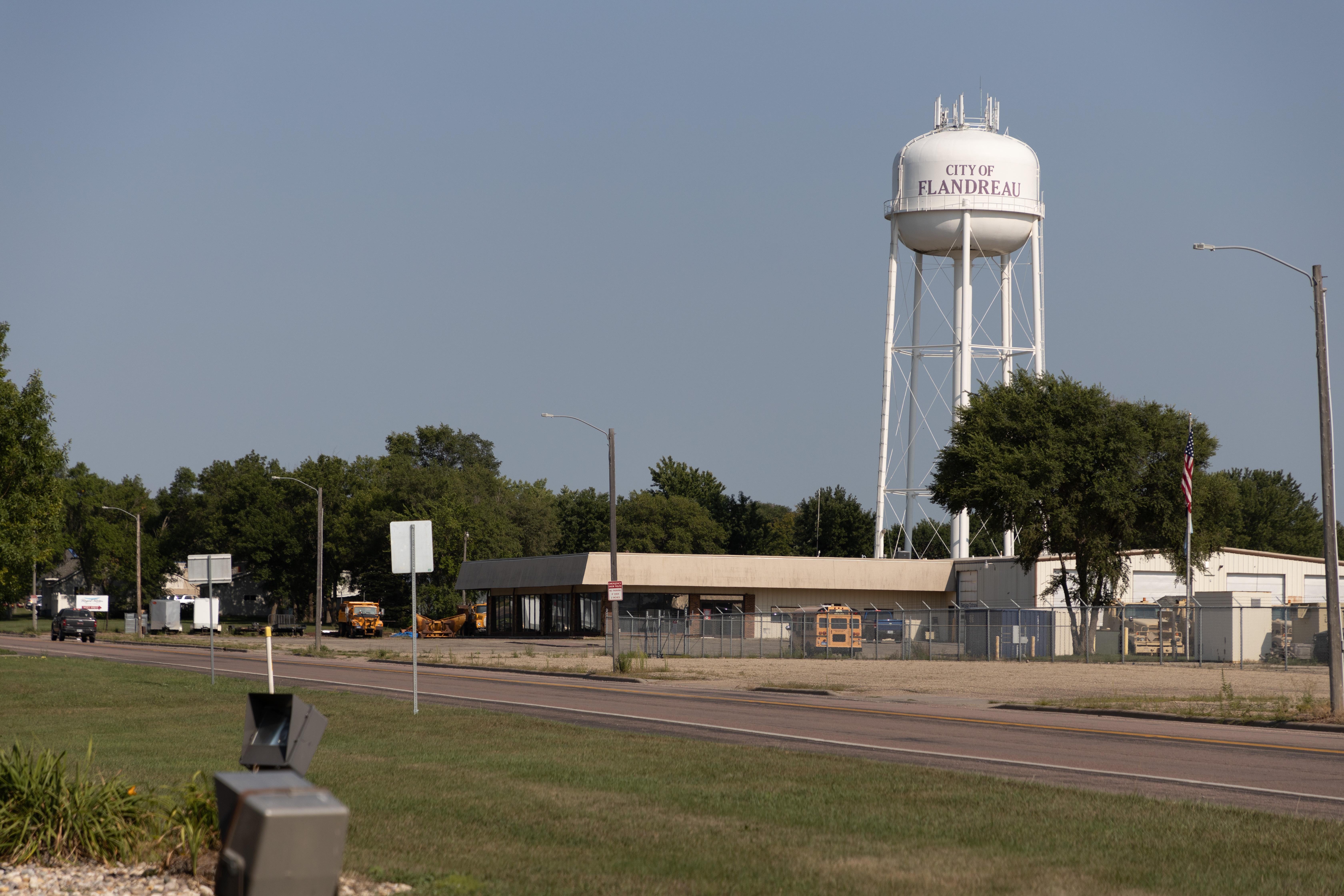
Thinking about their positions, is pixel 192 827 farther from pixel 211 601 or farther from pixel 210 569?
pixel 211 601

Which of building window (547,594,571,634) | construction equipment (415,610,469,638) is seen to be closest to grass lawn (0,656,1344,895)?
building window (547,594,571,634)

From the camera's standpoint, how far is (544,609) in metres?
83.8

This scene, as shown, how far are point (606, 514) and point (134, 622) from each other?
41872 millimetres

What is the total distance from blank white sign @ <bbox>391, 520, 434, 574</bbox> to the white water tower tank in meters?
47.4

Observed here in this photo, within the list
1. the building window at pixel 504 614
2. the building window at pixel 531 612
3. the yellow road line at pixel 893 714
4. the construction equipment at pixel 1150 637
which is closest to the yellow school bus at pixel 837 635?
the construction equipment at pixel 1150 637

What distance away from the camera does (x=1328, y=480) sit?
2277 centimetres

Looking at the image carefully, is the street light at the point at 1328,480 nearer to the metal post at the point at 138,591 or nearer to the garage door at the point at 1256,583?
the garage door at the point at 1256,583

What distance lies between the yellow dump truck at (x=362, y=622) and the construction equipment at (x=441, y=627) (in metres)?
2.55

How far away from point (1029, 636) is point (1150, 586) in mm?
19282

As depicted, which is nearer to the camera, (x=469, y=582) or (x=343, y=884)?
(x=343, y=884)

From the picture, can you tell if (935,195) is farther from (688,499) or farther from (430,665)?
(688,499)

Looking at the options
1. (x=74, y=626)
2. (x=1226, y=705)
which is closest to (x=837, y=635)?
(x=1226, y=705)

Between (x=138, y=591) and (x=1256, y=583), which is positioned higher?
(x=1256, y=583)


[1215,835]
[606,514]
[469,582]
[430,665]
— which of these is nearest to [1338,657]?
[1215,835]
